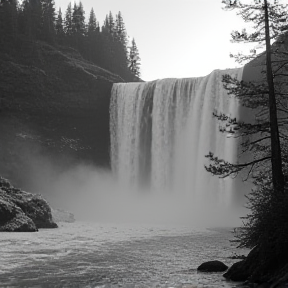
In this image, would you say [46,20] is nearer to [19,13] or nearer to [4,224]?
[19,13]

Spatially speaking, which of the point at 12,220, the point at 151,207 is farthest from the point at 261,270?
the point at 151,207

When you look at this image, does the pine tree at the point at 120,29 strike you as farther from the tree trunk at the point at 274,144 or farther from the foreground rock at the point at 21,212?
the tree trunk at the point at 274,144

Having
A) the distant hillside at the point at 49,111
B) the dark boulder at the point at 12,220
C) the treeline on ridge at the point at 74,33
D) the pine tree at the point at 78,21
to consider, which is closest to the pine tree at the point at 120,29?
the treeline on ridge at the point at 74,33

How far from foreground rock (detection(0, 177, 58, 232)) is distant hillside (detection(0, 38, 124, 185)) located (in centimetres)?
1634

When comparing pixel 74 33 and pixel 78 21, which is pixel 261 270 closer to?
pixel 74 33

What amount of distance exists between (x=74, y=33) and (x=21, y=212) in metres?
51.3

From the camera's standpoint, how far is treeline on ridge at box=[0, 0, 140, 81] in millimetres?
55531

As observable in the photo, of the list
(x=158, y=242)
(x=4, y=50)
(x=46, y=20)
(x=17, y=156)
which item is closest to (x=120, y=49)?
(x=46, y=20)

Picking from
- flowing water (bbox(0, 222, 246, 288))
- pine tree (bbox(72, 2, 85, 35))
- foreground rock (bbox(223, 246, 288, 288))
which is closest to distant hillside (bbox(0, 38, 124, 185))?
flowing water (bbox(0, 222, 246, 288))

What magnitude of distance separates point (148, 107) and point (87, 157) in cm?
929

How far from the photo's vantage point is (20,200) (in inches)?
992

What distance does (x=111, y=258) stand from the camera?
13742 millimetres

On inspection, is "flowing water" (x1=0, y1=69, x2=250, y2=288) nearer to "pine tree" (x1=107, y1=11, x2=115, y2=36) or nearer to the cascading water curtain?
the cascading water curtain

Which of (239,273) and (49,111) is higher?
(49,111)
